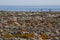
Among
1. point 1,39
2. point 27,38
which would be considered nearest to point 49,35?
point 27,38

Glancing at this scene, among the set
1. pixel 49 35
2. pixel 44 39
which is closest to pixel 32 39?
pixel 44 39

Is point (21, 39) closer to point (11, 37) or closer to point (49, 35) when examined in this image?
point (11, 37)

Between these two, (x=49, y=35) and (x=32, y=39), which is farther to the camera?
(x=49, y=35)

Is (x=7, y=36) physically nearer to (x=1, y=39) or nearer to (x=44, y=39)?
(x=1, y=39)

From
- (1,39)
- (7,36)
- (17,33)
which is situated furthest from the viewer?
(17,33)

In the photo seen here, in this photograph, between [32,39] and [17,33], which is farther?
[17,33]

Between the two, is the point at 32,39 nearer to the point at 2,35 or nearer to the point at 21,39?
the point at 21,39

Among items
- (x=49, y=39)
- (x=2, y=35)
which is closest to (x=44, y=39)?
(x=49, y=39)

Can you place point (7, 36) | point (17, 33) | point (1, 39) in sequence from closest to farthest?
1. point (1, 39)
2. point (7, 36)
3. point (17, 33)
